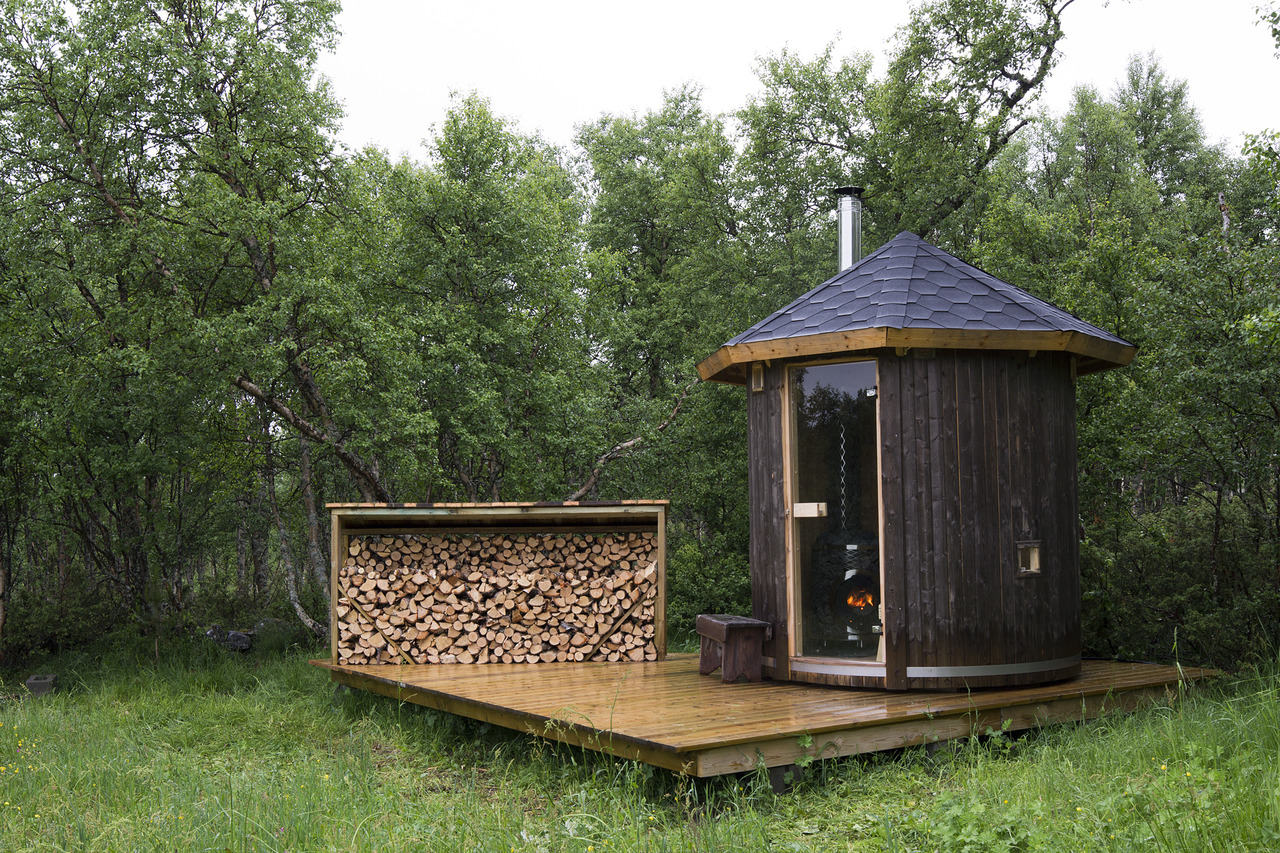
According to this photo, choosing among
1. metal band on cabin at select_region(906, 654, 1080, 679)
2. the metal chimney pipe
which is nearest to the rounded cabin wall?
metal band on cabin at select_region(906, 654, 1080, 679)

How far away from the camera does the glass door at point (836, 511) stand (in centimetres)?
591

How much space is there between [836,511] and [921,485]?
0.59 m

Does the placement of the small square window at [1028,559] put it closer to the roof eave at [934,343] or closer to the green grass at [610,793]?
the green grass at [610,793]

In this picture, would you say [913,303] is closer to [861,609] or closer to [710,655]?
[861,609]

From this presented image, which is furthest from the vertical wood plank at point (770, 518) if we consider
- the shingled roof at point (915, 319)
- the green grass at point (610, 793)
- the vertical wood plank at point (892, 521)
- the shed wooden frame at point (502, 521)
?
the green grass at point (610, 793)

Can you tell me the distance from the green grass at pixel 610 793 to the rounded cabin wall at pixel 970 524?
0.63m

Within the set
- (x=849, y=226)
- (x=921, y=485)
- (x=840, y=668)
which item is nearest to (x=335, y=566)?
(x=840, y=668)

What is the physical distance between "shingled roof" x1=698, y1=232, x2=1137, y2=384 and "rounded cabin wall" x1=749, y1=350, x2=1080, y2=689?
18 cm

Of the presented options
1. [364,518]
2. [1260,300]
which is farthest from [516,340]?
[1260,300]

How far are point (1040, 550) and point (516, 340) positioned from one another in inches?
272

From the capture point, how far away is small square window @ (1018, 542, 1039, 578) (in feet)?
19.0

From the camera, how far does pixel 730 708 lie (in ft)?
17.0

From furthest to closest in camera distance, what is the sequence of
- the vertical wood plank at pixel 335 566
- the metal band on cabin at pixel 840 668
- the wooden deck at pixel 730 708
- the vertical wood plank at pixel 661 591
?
the vertical wood plank at pixel 661 591 < the vertical wood plank at pixel 335 566 < the metal band on cabin at pixel 840 668 < the wooden deck at pixel 730 708

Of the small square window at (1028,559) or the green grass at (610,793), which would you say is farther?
the small square window at (1028,559)
